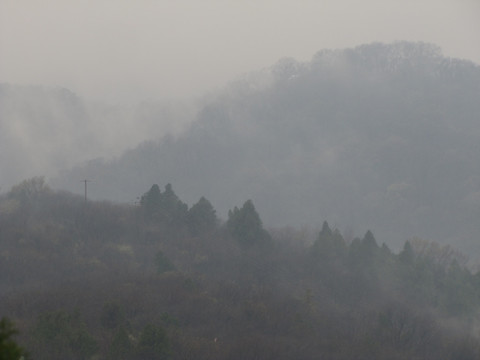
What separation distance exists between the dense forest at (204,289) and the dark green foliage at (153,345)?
0.05m

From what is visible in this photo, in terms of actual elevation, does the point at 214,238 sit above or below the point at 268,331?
above

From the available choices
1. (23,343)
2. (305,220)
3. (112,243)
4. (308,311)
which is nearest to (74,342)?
(23,343)

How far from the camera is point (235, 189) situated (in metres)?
195

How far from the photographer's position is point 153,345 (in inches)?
926

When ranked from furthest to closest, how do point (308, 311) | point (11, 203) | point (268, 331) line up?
point (11, 203) < point (308, 311) < point (268, 331)

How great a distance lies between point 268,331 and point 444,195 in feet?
551

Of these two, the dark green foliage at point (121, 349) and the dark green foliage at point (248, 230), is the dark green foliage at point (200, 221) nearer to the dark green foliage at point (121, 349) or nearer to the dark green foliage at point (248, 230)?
the dark green foliage at point (248, 230)

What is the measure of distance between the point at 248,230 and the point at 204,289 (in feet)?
48.7

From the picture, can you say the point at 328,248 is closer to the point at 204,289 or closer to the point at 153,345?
the point at 204,289

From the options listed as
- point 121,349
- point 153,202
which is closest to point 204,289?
point 121,349

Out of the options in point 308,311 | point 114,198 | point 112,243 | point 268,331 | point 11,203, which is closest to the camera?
point 268,331

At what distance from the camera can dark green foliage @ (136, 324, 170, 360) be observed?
23.4 metres

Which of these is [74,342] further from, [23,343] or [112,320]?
[112,320]

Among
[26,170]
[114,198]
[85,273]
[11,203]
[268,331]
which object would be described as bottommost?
[268,331]
